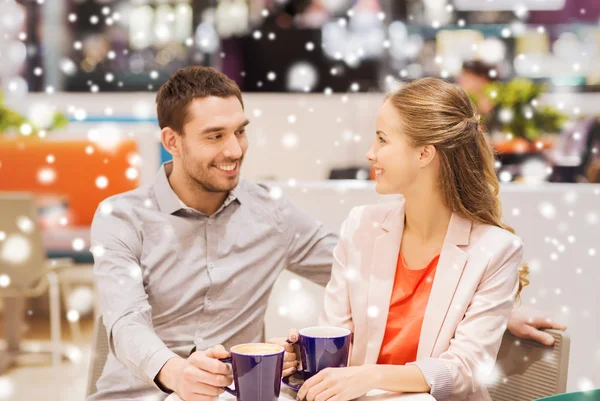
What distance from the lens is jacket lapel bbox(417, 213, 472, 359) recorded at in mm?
1420

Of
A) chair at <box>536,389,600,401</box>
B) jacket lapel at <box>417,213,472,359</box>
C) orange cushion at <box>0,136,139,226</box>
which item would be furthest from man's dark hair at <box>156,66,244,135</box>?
orange cushion at <box>0,136,139,226</box>

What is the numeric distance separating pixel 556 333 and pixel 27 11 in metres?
5.62

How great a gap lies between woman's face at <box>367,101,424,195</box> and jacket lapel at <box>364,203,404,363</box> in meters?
0.10

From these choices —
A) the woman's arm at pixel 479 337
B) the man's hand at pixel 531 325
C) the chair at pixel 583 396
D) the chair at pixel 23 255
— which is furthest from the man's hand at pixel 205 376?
the chair at pixel 23 255

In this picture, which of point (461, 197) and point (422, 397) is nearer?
point (422, 397)

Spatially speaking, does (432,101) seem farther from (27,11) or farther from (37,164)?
(27,11)

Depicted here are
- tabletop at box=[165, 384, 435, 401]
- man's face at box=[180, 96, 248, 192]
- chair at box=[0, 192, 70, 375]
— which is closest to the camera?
tabletop at box=[165, 384, 435, 401]

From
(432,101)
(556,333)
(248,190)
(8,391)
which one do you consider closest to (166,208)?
(248,190)

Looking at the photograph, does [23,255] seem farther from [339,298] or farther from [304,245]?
[339,298]

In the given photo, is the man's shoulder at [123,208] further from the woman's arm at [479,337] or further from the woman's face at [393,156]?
the woman's arm at [479,337]

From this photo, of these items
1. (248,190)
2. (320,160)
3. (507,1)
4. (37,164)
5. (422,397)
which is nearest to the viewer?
(422,397)

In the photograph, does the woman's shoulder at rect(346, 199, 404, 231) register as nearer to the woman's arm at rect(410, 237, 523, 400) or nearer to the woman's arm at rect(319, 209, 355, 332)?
the woman's arm at rect(319, 209, 355, 332)

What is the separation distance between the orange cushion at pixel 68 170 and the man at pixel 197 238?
2.92 meters

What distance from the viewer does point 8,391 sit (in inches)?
133
